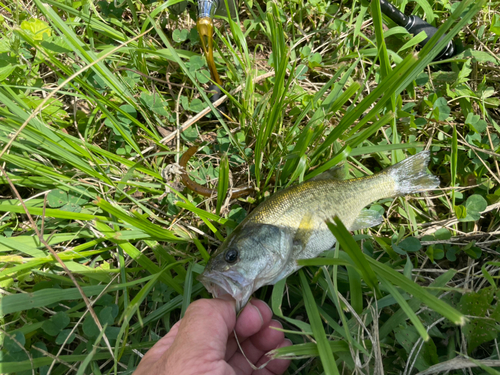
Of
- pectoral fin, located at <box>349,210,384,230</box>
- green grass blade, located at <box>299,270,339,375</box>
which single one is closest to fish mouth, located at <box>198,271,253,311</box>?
green grass blade, located at <box>299,270,339,375</box>

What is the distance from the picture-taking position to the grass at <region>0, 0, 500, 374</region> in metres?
2.16

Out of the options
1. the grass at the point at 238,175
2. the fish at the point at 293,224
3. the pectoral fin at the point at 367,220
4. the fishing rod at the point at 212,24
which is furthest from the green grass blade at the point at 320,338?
the fishing rod at the point at 212,24

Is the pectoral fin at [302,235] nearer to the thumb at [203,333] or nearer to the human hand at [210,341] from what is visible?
the human hand at [210,341]

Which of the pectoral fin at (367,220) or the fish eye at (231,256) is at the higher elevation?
the fish eye at (231,256)

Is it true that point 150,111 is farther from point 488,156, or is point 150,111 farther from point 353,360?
point 488,156

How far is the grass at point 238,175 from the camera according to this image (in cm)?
216

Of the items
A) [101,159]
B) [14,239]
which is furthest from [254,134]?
[14,239]

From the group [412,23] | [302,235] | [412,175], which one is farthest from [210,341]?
[412,23]

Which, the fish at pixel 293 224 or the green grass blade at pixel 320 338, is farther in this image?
the fish at pixel 293 224

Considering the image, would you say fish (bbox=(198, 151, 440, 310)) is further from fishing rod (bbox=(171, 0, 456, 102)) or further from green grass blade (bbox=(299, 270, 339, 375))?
fishing rod (bbox=(171, 0, 456, 102))

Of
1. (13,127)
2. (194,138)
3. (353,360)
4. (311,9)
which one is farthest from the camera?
(311,9)

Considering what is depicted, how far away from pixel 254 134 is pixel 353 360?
207 centimetres

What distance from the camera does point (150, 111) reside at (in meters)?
3.24

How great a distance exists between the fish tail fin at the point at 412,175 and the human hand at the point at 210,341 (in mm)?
1614
